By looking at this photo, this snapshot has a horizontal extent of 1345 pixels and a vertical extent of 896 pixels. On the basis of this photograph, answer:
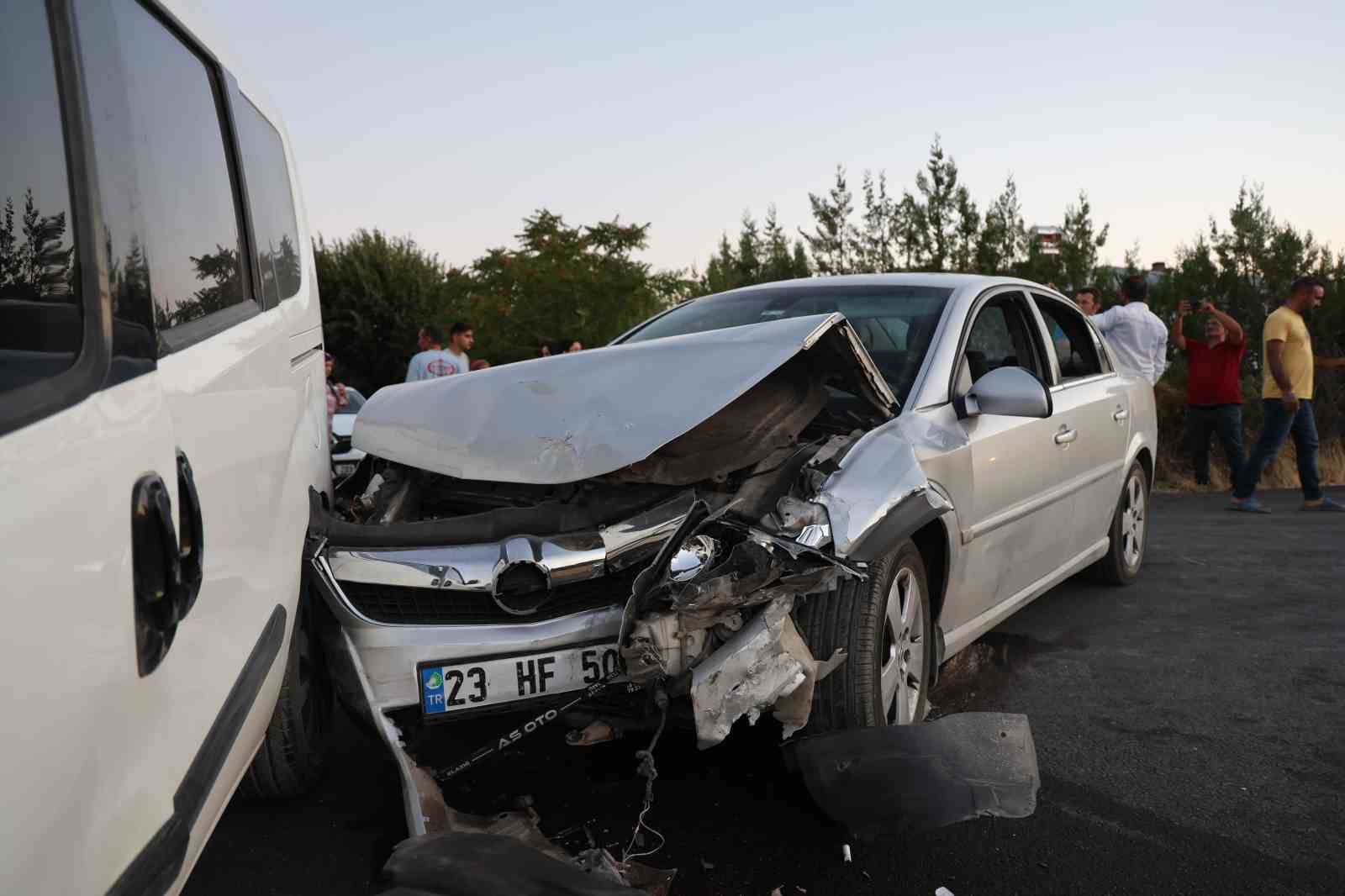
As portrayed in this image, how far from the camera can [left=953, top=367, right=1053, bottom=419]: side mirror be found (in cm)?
373

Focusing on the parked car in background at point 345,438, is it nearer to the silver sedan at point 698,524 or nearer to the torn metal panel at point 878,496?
the silver sedan at point 698,524

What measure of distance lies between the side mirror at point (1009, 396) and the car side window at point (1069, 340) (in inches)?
51.2

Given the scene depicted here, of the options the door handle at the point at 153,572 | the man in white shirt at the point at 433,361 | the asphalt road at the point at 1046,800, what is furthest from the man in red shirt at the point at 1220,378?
the door handle at the point at 153,572

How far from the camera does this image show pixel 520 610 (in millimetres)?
2891

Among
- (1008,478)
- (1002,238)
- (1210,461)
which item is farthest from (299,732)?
(1002,238)

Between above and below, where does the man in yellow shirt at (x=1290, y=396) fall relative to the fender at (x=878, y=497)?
below

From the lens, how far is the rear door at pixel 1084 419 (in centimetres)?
483

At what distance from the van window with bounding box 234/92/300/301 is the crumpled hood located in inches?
21.6

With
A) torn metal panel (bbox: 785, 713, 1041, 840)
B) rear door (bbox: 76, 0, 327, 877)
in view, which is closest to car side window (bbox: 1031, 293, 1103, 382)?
torn metal panel (bbox: 785, 713, 1041, 840)

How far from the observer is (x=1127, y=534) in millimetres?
5914

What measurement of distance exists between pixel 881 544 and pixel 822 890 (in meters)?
0.91

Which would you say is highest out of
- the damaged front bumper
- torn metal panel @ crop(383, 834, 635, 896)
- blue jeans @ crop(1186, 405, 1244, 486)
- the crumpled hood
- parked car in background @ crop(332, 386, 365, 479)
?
the crumpled hood

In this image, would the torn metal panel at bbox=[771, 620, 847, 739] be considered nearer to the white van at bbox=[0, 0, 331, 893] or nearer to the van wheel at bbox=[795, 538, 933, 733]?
the van wheel at bbox=[795, 538, 933, 733]

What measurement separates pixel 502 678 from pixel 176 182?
1384 millimetres
